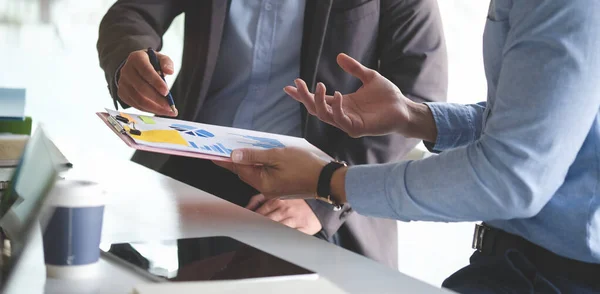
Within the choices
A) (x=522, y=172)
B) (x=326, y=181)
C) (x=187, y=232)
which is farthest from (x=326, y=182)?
(x=522, y=172)

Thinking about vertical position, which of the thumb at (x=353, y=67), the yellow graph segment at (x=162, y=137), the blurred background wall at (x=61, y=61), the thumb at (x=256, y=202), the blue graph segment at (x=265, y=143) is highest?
the thumb at (x=353, y=67)

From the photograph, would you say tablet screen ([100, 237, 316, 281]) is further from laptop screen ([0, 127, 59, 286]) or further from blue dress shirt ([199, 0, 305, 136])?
blue dress shirt ([199, 0, 305, 136])

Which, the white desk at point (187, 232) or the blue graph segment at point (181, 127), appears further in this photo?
the blue graph segment at point (181, 127)

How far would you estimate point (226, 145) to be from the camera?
4.26ft

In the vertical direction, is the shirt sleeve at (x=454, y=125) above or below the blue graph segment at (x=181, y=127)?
above

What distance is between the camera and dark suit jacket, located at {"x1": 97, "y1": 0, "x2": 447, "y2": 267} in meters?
1.86

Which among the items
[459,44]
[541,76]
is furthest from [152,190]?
[459,44]

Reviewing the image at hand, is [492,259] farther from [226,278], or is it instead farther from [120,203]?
[120,203]

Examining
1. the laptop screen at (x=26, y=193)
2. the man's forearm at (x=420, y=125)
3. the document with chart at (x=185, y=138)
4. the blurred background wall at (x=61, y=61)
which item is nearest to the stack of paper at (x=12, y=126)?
the document with chart at (x=185, y=138)

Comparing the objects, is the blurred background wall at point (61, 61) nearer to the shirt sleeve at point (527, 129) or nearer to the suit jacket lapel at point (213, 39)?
the suit jacket lapel at point (213, 39)

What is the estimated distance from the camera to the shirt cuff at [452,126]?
1425mm

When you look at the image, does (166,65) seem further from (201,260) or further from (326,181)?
(201,260)

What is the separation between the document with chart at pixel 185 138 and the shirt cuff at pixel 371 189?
Answer: 0.15 metres

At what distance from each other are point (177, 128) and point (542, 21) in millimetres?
672
